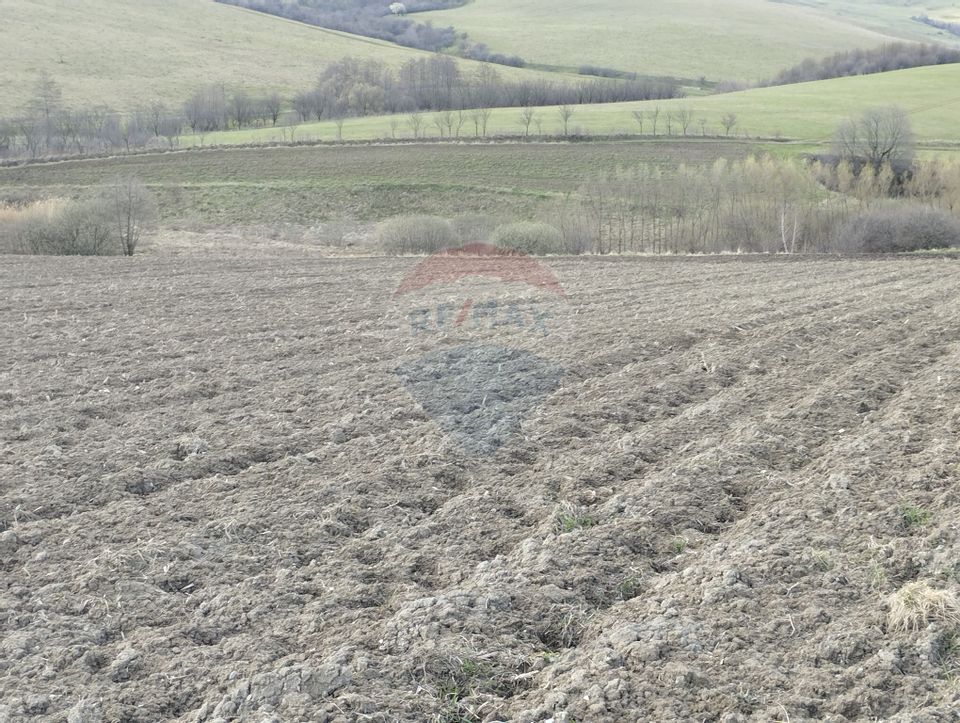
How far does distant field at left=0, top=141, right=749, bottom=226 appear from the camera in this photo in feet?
193

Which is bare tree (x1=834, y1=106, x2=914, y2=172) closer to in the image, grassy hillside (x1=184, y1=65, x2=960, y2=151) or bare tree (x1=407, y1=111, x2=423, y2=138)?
grassy hillside (x1=184, y1=65, x2=960, y2=151)

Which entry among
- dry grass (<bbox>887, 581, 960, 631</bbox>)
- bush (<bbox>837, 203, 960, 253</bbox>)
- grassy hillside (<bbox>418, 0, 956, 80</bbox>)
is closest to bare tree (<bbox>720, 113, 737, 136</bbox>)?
bush (<bbox>837, 203, 960, 253</bbox>)

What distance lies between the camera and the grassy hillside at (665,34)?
126875 millimetres

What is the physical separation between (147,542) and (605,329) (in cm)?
979

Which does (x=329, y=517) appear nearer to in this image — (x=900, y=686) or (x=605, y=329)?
(x=900, y=686)

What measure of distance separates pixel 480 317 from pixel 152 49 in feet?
377

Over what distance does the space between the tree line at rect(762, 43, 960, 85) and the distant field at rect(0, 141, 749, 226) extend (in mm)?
51209

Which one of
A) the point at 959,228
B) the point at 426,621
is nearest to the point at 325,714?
the point at 426,621

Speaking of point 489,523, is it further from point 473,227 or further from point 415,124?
point 415,124

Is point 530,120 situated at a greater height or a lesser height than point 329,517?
greater

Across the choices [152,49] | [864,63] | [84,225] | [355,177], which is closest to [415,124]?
[355,177]

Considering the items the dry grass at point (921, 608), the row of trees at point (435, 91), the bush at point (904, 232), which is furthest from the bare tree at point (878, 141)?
the dry grass at point (921, 608)

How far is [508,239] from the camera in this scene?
41062 mm

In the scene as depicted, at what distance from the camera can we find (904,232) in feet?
125
